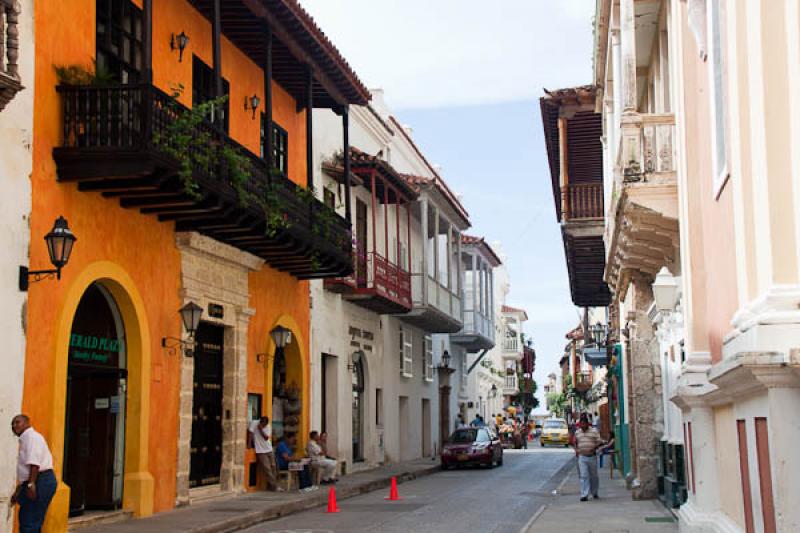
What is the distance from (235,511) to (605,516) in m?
5.60

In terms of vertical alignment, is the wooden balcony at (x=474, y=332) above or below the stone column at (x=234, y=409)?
above

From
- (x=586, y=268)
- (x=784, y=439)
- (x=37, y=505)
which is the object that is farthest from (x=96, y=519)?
(x=586, y=268)

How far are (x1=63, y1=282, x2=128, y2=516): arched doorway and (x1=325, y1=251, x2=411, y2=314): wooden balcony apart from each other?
9.95 metres

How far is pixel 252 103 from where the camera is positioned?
20.1m

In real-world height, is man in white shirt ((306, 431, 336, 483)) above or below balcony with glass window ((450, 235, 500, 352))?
below

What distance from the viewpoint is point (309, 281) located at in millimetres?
23609

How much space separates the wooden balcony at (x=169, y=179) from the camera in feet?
43.2

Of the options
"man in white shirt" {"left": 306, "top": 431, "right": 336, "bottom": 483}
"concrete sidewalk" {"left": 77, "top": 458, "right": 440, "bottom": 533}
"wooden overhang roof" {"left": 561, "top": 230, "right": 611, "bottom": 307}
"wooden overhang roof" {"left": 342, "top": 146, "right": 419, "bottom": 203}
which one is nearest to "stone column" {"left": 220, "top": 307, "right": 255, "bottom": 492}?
"concrete sidewalk" {"left": 77, "top": 458, "right": 440, "bottom": 533}

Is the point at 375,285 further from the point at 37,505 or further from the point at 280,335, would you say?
the point at 37,505

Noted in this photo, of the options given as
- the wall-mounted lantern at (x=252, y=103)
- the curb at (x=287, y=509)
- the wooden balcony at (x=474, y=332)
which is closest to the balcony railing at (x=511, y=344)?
the wooden balcony at (x=474, y=332)

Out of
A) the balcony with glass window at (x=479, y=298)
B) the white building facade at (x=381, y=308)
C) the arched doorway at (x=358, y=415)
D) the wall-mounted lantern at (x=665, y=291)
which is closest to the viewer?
the wall-mounted lantern at (x=665, y=291)

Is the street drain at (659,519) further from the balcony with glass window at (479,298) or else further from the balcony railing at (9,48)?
the balcony with glass window at (479,298)

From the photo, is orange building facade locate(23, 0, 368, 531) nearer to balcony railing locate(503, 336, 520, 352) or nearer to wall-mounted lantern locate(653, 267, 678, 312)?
wall-mounted lantern locate(653, 267, 678, 312)

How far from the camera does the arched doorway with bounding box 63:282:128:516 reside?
1474 cm
